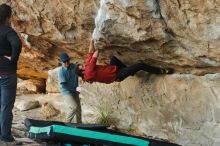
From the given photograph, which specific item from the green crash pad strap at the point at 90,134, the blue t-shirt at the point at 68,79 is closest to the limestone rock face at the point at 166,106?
the blue t-shirt at the point at 68,79

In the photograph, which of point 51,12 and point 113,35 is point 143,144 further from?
point 51,12

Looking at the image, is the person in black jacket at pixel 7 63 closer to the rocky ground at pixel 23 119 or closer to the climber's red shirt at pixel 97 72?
the rocky ground at pixel 23 119

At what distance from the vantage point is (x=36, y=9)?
9.63m

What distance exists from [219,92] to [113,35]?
5.95 ft

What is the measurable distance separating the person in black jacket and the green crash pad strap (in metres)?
0.42

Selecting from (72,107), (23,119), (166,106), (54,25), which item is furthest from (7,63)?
(23,119)

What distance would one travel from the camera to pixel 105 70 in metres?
8.86

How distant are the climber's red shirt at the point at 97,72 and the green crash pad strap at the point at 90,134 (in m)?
1.54

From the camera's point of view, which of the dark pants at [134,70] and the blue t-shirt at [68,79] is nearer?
the dark pants at [134,70]

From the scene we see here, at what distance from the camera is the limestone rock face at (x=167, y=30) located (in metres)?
7.24

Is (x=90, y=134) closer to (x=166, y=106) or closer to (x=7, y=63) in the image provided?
(x=7, y=63)

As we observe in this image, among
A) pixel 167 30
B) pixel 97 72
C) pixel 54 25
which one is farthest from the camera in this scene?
pixel 54 25

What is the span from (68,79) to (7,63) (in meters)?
1.91

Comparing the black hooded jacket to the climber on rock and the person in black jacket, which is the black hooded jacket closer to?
the person in black jacket
